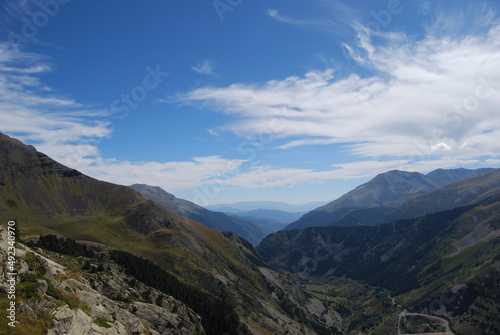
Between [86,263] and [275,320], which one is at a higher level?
[86,263]

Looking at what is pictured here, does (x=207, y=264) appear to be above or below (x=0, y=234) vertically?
below

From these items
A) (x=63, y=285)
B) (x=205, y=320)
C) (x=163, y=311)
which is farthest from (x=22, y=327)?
(x=205, y=320)

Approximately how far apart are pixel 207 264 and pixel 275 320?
166 ft

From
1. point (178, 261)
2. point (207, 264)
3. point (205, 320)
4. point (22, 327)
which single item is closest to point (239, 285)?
point (207, 264)

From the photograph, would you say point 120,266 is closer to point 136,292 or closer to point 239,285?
point 136,292

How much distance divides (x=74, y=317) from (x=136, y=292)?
46544 millimetres

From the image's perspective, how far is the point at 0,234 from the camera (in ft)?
144

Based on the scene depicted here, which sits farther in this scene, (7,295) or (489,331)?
(489,331)

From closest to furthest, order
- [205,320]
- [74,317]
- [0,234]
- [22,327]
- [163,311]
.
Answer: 1. [22,327]
2. [74,317]
3. [0,234]
4. [163,311]
5. [205,320]

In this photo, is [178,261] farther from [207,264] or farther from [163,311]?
[163,311]

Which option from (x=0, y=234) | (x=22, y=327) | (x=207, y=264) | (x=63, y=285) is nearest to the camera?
(x=22, y=327)

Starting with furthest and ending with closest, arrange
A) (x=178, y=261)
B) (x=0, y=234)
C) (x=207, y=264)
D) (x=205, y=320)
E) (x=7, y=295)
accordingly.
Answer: (x=207, y=264)
(x=178, y=261)
(x=205, y=320)
(x=0, y=234)
(x=7, y=295)

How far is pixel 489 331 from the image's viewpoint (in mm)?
199750

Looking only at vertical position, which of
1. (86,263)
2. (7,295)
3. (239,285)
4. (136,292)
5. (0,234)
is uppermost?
(0,234)
